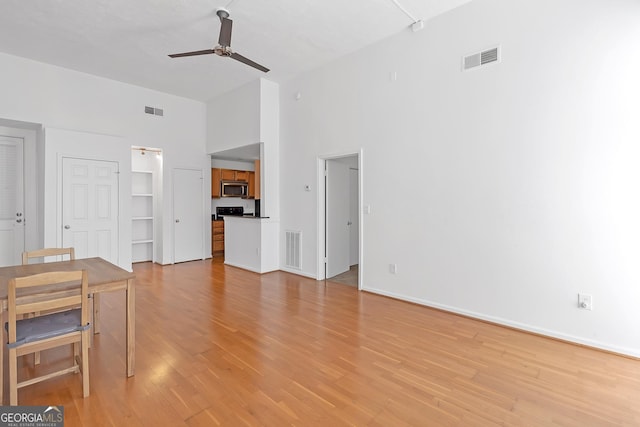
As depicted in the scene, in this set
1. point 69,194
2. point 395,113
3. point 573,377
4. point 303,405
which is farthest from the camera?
point 69,194

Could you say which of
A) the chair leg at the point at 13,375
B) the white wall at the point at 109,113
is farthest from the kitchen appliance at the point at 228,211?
the chair leg at the point at 13,375

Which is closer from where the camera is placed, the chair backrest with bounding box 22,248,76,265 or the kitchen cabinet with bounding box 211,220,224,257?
the chair backrest with bounding box 22,248,76,265

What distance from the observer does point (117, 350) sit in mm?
2725

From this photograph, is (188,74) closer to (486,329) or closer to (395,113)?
(395,113)

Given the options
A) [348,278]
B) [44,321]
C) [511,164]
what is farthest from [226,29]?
[348,278]

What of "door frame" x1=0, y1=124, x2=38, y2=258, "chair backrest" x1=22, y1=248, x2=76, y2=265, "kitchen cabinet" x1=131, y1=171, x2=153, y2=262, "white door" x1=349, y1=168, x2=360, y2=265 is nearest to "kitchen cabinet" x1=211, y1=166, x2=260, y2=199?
"kitchen cabinet" x1=131, y1=171, x2=153, y2=262

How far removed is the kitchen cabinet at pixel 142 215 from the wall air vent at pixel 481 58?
644 centimetres

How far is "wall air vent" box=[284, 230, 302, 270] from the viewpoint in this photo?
220 inches

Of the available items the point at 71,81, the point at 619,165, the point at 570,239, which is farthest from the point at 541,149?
the point at 71,81

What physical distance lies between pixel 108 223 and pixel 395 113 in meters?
5.30

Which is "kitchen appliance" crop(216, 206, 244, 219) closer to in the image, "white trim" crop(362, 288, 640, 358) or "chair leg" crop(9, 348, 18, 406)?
"white trim" crop(362, 288, 640, 358)

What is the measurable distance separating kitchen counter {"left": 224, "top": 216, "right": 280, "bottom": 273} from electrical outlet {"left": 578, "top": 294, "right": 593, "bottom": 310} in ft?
14.6

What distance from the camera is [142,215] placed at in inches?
272

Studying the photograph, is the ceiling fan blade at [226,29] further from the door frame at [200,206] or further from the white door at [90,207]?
the door frame at [200,206]
